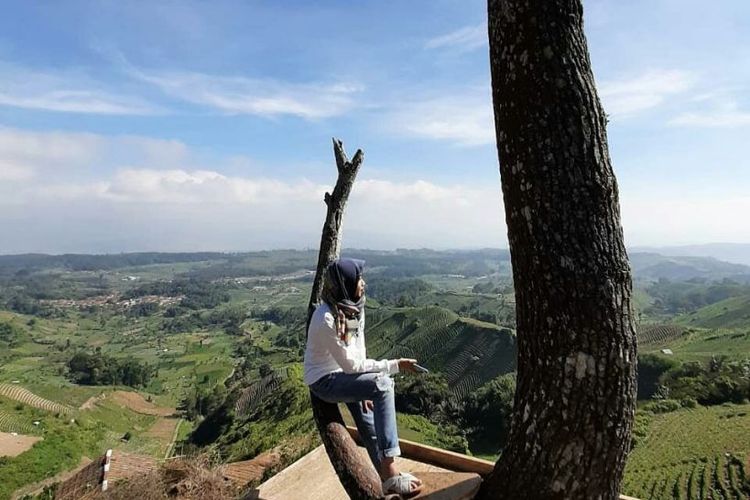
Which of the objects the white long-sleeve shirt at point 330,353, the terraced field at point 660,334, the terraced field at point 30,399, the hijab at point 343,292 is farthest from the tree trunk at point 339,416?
the terraced field at point 660,334

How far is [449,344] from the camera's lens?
79000mm

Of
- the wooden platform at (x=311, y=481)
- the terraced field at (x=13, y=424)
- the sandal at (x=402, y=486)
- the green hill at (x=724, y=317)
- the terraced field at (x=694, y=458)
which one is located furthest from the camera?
the green hill at (x=724, y=317)

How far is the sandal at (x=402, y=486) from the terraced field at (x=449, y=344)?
206ft

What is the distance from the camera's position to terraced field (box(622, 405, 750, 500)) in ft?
93.6

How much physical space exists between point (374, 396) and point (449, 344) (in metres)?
78.0

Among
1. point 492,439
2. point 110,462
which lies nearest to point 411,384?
point 492,439

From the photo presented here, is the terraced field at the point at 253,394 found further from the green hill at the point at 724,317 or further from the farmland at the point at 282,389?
the green hill at the point at 724,317

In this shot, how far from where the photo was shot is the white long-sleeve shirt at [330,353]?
10.2 ft

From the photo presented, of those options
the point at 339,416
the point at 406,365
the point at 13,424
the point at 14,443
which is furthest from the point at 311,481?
the point at 13,424

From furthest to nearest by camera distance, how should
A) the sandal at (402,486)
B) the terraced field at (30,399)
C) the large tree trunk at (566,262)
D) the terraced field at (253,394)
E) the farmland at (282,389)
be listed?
the terraced field at (30,399)
the terraced field at (253,394)
the farmland at (282,389)
the sandal at (402,486)
the large tree trunk at (566,262)

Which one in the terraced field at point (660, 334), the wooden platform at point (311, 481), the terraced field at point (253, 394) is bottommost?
the terraced field at point (253, 394)

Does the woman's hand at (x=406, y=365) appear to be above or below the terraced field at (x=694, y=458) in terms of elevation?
above

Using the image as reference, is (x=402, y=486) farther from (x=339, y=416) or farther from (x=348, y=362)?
(x=339, y=416)

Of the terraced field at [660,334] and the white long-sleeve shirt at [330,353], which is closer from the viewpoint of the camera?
the white long-sleeve shirt at [330,353]
